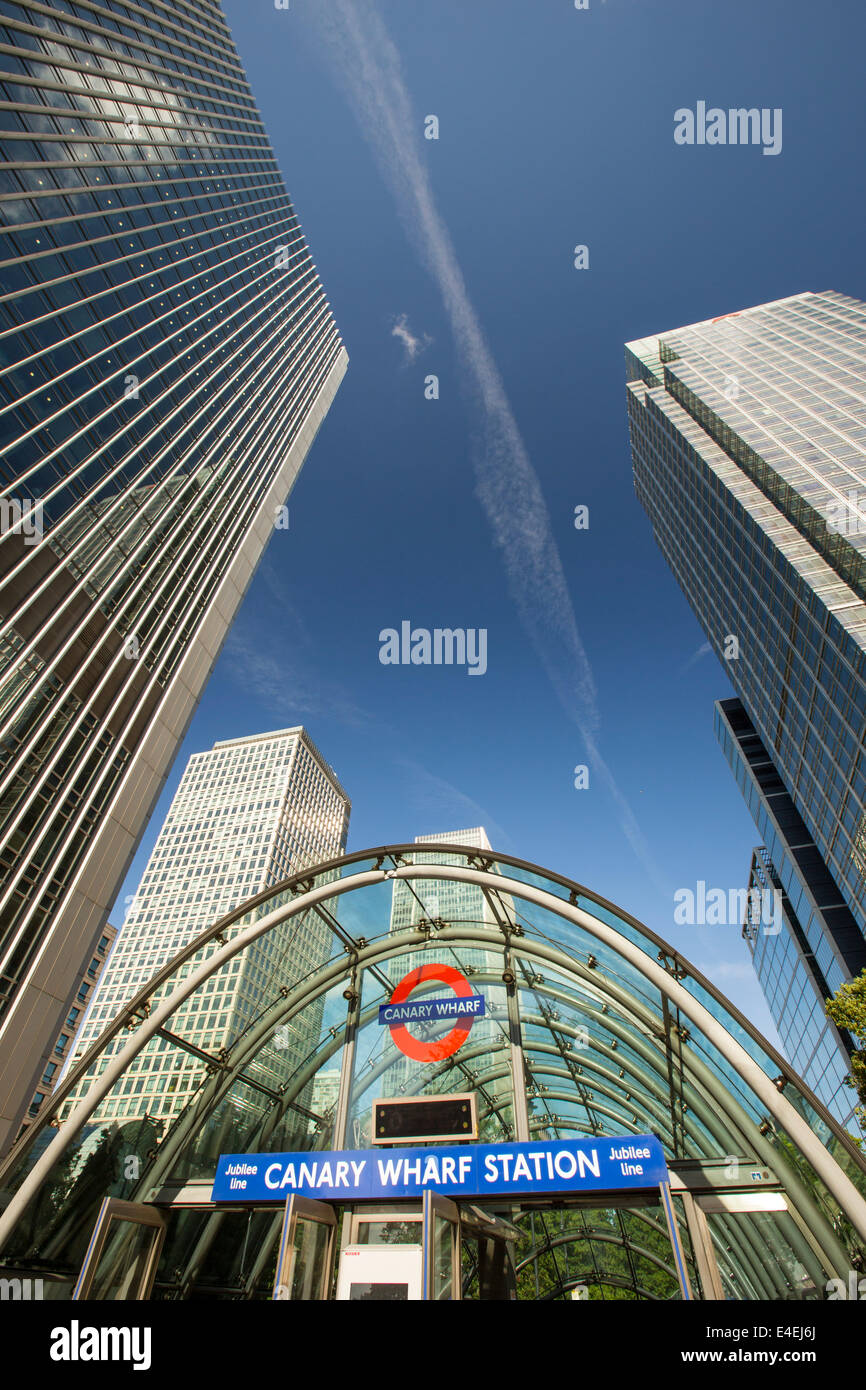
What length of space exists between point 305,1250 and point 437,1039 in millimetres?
5378

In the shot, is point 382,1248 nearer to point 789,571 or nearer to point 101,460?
point 101,460

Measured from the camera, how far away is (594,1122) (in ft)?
77.7

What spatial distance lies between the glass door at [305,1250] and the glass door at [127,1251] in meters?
3.13

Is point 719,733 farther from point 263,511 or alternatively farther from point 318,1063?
point 318,1063

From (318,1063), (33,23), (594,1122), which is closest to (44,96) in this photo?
(33,23)

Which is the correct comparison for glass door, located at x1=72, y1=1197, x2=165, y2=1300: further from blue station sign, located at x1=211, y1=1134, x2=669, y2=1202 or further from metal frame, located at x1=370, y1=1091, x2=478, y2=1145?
metal frame, located at x1=370, y1=1091, x2=478, y2=1145

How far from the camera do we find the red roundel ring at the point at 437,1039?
15.3 m

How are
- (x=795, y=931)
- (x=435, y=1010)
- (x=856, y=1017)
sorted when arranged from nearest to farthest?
(x=435, y=1010) < (x=856, y=1017) < (x=795, y=931)

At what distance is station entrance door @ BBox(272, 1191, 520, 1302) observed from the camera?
9.93 metres

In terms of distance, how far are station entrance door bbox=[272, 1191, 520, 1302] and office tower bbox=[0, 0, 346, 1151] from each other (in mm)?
16956

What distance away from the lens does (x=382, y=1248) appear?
408 inches

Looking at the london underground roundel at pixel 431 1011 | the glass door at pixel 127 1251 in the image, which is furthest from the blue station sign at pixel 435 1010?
the glass door at pixel 127 1251
